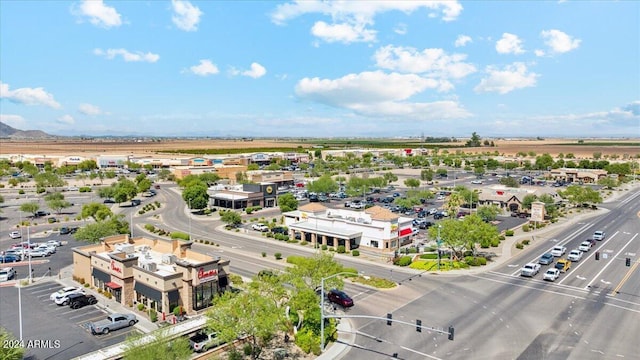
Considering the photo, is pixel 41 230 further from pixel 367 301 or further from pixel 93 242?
pixel 367 301

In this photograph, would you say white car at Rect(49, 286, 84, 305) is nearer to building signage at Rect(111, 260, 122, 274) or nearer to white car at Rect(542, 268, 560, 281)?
building signage at Rect(111, 260, 122, 274)

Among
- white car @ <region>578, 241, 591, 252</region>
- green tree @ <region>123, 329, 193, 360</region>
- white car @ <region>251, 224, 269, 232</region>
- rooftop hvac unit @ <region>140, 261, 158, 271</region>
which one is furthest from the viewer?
white car @ <region>251, 224, 269, 232</region>

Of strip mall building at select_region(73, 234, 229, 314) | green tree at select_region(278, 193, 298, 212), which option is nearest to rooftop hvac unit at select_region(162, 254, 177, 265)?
strip mall building at select_region(73, 234, 229, 314)

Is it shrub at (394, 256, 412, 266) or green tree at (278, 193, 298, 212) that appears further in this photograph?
green tree at (278, 193, 298, 212)

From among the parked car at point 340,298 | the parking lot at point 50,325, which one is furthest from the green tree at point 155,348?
the parked car at point 340,298

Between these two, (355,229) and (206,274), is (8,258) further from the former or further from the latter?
(355,229)

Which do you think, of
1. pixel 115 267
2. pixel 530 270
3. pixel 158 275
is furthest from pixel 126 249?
pixel 530 270

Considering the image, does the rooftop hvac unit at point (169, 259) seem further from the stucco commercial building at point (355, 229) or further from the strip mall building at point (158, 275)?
the stucco commercial building at point (355, 229)
